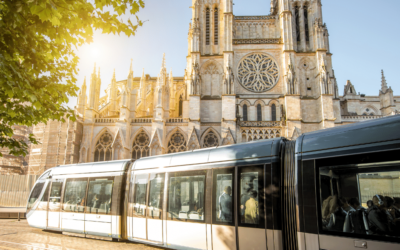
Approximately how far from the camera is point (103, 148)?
26.3 metres

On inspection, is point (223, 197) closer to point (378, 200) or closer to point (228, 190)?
point (228, 190)

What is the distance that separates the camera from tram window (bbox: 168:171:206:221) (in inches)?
266

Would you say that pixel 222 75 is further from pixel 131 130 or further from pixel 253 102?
pixel 131 130

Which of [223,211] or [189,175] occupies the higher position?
[189,175]

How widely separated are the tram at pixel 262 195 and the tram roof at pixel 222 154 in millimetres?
27

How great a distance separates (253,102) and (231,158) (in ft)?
70.8

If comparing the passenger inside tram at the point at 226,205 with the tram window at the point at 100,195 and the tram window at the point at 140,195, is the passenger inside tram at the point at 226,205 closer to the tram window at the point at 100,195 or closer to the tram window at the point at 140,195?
the tram window at the point at 140,195

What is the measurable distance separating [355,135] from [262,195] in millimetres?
2056

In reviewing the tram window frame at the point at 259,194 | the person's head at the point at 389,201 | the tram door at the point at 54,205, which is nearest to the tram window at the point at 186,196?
the tram window frame at the point at 259,194

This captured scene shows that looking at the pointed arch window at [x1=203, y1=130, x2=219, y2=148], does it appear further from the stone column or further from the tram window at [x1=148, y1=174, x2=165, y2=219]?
the tram window at [x1=148, y1=174, x2=165, y2=219]

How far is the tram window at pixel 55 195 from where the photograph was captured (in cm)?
1006

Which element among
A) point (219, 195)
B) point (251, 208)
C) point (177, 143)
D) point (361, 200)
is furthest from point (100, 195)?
point (177, 143)

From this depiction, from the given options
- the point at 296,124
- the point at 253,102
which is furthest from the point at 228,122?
the point at 296,124

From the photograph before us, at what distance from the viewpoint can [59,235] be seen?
33.0 ft
